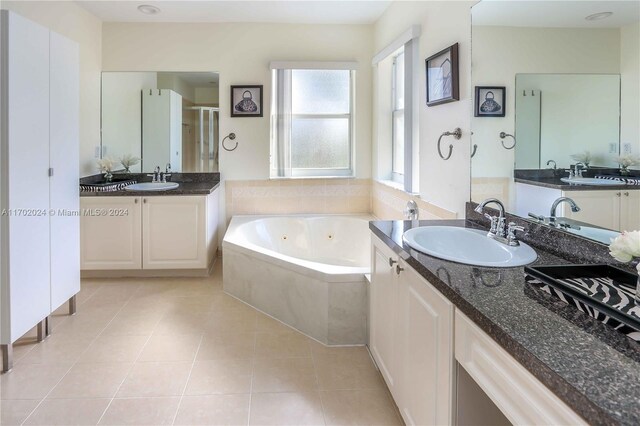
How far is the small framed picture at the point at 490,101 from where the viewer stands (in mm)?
1948

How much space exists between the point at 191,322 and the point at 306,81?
2.73m

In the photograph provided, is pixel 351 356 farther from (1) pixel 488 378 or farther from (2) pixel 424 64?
(2) pixel 424 64

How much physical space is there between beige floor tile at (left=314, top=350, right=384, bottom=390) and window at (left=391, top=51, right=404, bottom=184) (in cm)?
198

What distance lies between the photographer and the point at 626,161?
132 centimetres

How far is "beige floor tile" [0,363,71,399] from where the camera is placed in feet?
6.75

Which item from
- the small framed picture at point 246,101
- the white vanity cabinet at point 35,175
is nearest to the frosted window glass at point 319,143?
the small framed picture at point 246,101

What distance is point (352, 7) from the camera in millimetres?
3924

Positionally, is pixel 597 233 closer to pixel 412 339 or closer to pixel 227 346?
pixel 412 339

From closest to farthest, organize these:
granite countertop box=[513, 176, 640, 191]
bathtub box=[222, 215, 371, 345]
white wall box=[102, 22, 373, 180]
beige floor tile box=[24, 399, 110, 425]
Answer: granite countertop box=[513, 176, 640, 191]
beige floor tile box=[24, 399, 110, 425]
bathtub box=[222, 215, 371, 345]
white wall box=[102, 22, 373, 180]

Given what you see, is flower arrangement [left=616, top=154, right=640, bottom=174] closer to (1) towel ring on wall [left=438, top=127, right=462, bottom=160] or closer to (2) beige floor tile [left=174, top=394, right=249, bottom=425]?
(1) towel ring on wall [left=438, top=127, right=462, bottom=160]

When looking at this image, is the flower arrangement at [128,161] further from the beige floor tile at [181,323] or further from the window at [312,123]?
the beige floor tile at [181,323]

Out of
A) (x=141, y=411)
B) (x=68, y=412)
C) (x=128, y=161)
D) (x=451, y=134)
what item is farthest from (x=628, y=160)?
(x=128, y=161)

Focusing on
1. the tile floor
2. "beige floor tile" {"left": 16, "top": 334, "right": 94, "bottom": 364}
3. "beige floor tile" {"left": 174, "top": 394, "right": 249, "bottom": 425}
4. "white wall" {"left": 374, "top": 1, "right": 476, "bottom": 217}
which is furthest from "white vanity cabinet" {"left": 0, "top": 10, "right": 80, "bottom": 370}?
"white wall" {"left": 374, "top": 1, "right": 476, "bottom": 217}

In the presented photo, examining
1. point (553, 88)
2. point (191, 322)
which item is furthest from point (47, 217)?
point (553, 88)
